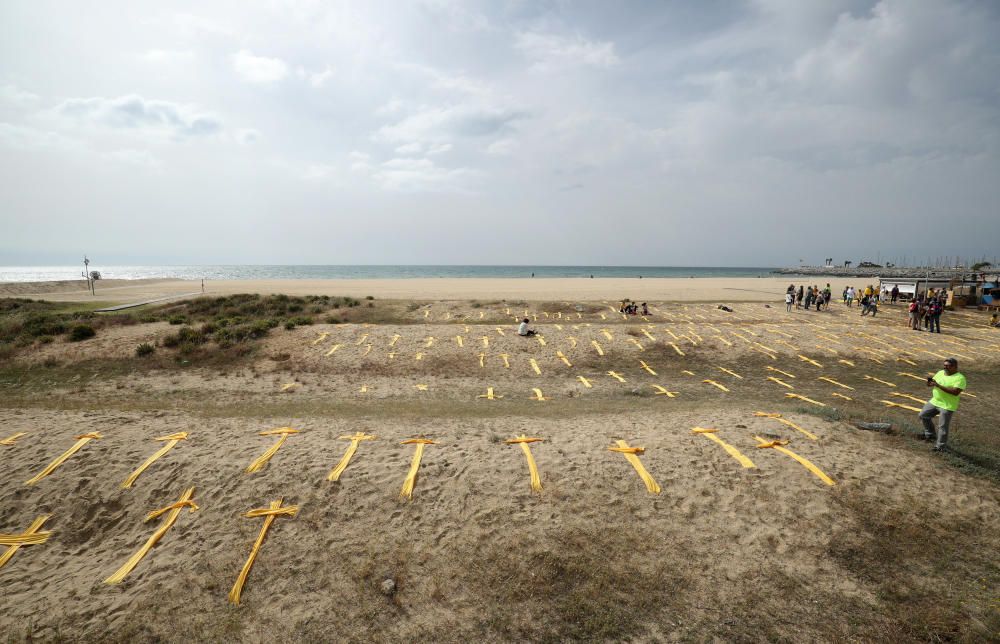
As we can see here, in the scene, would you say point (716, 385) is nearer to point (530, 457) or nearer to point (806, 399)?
point (806, 399)

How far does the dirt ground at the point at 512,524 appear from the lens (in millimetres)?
5234

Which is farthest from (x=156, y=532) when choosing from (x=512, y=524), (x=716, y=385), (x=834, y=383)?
(x=834, y=383)

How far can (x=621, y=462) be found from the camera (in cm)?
786

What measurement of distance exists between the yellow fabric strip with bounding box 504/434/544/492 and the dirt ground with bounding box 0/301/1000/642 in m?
0.11

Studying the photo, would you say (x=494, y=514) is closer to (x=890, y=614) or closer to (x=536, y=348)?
(x=890, y=614)

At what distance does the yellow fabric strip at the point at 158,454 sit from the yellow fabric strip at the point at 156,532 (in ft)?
3.86

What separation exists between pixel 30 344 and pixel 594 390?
2270 centimetres

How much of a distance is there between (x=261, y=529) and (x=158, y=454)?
363 centimetres

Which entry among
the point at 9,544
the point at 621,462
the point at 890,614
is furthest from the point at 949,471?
the point at 9,544

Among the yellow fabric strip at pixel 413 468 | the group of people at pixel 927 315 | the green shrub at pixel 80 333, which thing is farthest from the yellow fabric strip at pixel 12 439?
the group of people at pixel 927 315

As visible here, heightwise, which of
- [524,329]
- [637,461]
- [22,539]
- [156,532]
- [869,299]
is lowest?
[22,539]

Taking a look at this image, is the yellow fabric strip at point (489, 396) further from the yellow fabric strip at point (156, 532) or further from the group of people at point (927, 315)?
the group of people at point (927, 315)

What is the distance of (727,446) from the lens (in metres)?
8.38

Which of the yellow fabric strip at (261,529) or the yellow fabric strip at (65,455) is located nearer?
→ the yellow fabric strip at (261,529)
